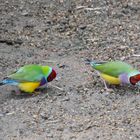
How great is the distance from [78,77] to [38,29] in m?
Result: 1.94

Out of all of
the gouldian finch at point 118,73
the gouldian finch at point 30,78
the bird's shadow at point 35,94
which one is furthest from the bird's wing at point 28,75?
the gouldian finch at point 118,73

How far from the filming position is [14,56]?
7.76 meters

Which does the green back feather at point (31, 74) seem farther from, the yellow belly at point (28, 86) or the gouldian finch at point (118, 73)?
the gouldian finch at point (118, 73)

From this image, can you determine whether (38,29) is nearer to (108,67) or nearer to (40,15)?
(40,15)

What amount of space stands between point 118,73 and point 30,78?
3.38 ft

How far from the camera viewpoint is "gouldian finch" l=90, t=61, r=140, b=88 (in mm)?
6508

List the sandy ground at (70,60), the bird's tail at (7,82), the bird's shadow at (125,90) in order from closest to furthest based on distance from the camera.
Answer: the sandy ground at (70,60)
the bird's tail at (7,82)
the bird's shadow at (125,90)

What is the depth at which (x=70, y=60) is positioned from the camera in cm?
763

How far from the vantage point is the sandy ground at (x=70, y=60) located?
5.64m

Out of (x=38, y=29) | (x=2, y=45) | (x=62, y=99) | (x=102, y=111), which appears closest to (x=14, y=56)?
(x=2, y=45)

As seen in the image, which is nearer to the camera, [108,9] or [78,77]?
[78,77]

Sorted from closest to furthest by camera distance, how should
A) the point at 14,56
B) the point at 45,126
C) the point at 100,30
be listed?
1. the point at 45,126
2. the point at 14,56
3. the point at 100,30

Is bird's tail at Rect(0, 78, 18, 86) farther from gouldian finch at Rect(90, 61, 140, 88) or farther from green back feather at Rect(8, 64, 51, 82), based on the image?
gouldian finch at Rect(90, 61, 140, 88)

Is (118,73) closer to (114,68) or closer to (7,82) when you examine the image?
(114,68)
